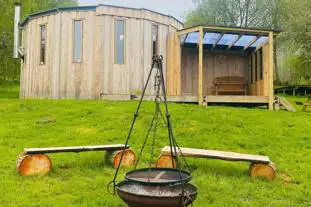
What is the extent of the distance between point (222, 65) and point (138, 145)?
436 inches

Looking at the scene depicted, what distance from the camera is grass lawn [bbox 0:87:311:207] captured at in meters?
5.32

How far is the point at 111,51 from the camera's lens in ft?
49.1

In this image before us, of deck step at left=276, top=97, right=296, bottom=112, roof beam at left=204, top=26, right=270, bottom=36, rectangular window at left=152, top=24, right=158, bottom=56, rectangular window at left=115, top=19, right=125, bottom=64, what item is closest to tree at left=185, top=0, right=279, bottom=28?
rectangular window at left=152, top=24, right=158, bottom=56

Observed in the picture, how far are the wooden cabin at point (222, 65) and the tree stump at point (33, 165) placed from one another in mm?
8593

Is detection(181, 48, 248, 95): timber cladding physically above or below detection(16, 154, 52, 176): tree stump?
above

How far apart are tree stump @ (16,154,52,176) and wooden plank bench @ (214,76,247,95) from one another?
12.4 metres

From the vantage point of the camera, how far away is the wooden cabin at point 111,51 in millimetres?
14750

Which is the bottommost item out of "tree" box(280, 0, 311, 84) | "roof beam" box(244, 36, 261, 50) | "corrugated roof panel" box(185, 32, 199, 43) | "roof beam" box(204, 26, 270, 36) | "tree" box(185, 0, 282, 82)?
"roof beam" box(244, 36, 261, 50)

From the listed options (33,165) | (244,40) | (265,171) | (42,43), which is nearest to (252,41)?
(244,40)

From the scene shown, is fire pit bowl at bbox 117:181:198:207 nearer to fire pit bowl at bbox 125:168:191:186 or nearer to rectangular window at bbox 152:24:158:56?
fire pit bowl at bbox 125:168:191:186

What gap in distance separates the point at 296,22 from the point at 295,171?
21.3 metres

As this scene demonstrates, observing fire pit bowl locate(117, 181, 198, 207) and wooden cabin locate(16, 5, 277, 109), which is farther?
wooden cabin locate(16, 5, 277, 109)

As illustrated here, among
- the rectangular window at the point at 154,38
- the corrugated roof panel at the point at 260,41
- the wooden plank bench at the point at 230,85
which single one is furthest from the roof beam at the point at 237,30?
the wooden plank bench at the point at 230,85

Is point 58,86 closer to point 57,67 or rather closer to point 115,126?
point 57,67
